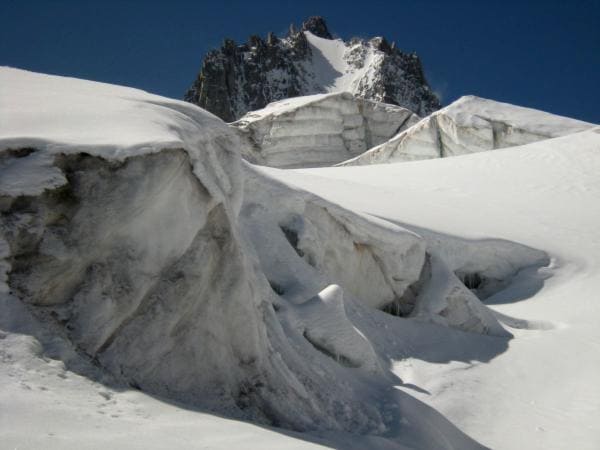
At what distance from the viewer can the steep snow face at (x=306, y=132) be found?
24922mm

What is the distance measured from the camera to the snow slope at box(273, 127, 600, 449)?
177 inches

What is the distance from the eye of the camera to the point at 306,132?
83.3 feet

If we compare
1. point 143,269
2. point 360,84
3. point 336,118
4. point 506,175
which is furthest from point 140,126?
point 360,84

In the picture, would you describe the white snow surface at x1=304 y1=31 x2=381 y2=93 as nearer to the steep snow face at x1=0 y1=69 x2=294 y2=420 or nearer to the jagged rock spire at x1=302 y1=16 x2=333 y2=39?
the jagged rock spire at x1=302 y1=16 x2=333 y2=39

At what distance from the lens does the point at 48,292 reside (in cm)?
259

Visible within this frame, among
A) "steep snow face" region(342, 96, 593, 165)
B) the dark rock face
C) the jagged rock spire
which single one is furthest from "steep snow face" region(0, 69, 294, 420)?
the jagged rock spire

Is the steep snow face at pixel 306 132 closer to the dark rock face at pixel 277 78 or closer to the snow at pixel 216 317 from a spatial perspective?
the snow at pixel 216 317

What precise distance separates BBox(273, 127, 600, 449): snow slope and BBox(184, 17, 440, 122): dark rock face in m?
31.0

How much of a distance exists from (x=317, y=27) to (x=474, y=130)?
44.5 m

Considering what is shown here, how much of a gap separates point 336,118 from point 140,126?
77.7 ft

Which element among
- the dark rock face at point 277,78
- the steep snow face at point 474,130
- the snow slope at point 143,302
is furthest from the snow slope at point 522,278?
the dark rock face at point 277,78

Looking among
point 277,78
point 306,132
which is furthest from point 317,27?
point 306,132

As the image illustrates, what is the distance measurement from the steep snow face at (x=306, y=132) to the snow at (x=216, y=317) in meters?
18.7

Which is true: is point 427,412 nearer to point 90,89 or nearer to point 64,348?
point 64,348
